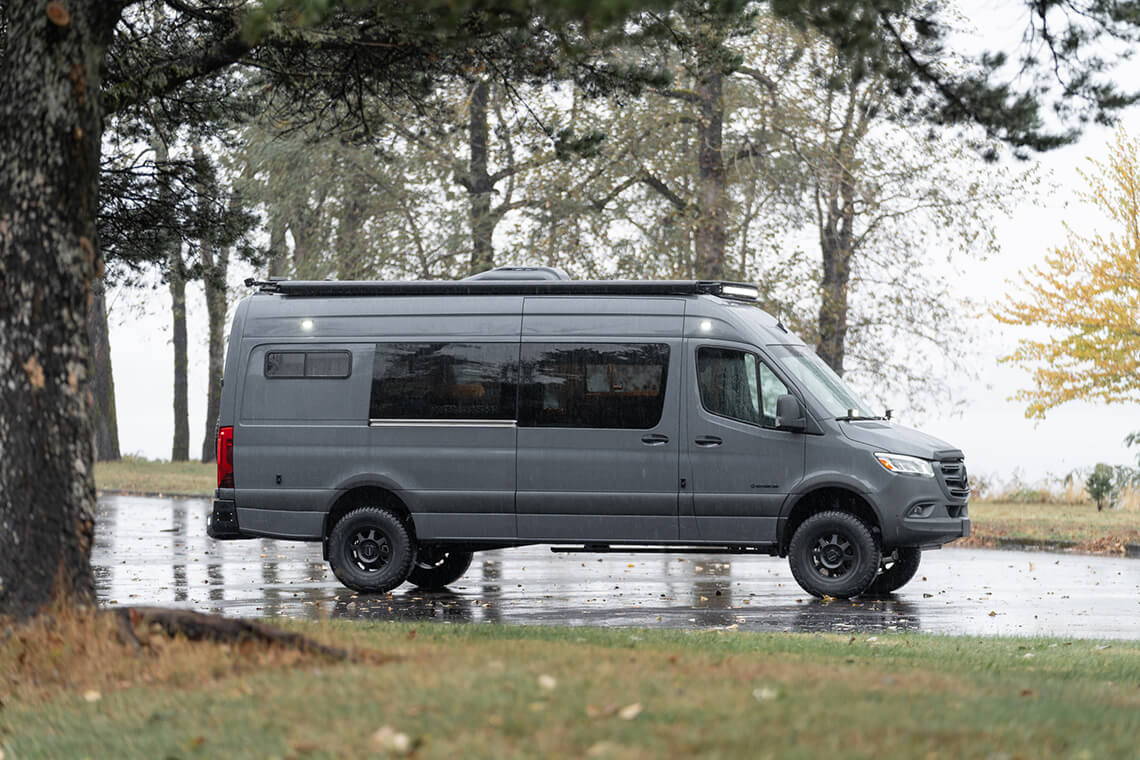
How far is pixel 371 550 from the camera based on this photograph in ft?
45.9

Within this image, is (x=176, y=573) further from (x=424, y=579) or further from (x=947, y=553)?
(x=947, y=553)

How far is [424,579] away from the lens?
14.8 meters

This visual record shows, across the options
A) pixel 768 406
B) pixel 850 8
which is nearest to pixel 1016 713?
pixel 850 8

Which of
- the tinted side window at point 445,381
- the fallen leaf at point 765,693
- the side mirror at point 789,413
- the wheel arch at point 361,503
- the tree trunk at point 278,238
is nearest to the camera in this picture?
the fallen leaf at point 765,693

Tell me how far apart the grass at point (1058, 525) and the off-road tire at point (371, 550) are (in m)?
9.69

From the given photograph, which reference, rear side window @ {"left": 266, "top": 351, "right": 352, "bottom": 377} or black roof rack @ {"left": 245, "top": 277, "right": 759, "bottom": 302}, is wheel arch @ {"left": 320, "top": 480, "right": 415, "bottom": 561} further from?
black roof rack @ {"left": 245, "top": 277, "right": 759, "bottom": 302}

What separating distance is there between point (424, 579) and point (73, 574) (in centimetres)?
635

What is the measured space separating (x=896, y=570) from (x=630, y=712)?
8.76 metres

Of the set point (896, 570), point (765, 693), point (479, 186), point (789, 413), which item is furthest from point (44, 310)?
point (479, 186)

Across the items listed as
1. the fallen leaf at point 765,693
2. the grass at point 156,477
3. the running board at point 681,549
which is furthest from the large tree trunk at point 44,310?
the grass at point 156,477

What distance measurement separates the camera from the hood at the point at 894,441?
13094 mm

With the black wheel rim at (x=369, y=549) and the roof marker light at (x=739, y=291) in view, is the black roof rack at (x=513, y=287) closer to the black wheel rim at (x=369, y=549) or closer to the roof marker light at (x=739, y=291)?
the roof marker light at (x=739, y=291)

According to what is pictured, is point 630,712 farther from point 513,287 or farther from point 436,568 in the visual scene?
point 436,568

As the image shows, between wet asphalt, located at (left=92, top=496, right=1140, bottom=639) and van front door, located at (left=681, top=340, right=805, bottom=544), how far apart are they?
0.76 m
